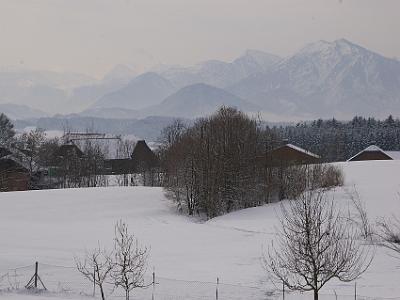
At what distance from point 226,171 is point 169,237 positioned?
14689 mm

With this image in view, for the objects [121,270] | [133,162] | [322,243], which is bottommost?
[121,270]

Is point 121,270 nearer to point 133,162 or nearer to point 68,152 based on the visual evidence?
point 68,152

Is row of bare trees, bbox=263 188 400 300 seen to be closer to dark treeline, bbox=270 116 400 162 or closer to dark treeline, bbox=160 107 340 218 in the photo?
dark treeline, bbox=160 107 340 218

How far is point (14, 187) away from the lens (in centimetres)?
6912

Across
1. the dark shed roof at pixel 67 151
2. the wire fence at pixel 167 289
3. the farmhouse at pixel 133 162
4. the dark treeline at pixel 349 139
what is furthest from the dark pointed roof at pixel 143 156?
the wire fence at pixel 167 289

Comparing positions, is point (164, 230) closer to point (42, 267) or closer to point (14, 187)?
point (42, 267)

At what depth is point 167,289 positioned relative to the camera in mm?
21234

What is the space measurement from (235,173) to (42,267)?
28.0 metres

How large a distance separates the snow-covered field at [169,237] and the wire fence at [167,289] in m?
0.05

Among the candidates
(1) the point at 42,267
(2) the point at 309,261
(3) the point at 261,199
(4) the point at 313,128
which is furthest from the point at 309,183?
(4) the point at 313,128

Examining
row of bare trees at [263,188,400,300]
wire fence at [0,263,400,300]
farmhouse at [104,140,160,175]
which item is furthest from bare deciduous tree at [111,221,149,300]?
farmhouse at [104,140,160,175]

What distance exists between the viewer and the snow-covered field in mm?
21781

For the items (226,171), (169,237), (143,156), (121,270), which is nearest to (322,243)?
(121,270)

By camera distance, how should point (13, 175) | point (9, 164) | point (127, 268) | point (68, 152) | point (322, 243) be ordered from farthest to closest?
point (68, 152)
point (9, 164)
point (13, 175)
point (127, 268)
point (322, 243)
